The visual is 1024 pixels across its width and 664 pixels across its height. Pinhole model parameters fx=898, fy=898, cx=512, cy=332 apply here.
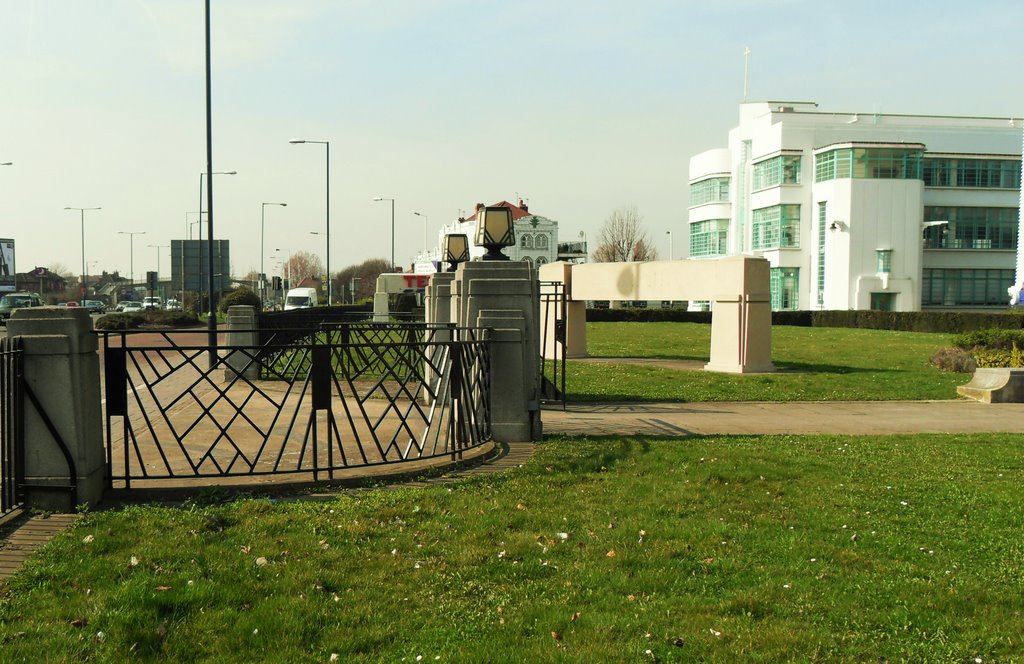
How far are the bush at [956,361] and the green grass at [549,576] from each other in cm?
1441

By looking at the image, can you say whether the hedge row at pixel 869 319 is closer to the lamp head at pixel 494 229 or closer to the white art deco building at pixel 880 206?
the white art deco building at pixel 880 206

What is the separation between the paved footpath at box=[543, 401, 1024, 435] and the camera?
11.9 metres

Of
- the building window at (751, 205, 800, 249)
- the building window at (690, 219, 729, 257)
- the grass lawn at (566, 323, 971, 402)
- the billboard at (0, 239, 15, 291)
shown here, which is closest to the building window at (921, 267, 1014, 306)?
the building window at (751, 205, 800, 249)

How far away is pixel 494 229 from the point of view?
12211 mm

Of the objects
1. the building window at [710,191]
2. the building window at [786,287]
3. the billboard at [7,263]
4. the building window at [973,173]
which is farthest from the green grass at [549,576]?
the billboard at [7,263]

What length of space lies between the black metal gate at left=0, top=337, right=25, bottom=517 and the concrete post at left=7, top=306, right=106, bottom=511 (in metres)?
0.06

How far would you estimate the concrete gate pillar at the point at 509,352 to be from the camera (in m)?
9.95

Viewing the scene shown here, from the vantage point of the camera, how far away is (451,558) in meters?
5.80

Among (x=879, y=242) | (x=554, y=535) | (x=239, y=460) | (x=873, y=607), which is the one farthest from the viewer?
(x=879, y=242)

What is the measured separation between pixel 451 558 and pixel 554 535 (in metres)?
0.86

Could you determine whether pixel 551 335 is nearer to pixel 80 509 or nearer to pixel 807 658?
pixel 80 509

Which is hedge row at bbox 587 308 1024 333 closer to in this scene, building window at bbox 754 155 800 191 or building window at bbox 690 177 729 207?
building window at bbox 754 155 800 191

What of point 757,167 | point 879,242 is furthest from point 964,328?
point 757,167

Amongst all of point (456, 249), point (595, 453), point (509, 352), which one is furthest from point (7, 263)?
point (595, 453)
